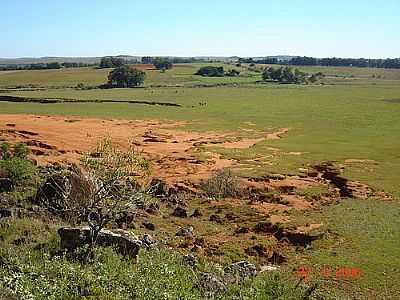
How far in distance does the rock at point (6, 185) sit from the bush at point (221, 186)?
11719mm

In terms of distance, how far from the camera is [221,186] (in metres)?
33.9

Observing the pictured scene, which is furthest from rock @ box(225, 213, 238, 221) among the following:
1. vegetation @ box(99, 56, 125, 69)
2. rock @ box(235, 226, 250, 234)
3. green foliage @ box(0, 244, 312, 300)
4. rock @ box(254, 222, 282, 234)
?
vegetation @ box(99, 56, 125, 69)

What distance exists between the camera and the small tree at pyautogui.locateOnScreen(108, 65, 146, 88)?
413 ft

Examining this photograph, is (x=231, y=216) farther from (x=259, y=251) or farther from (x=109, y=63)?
(x=109, y=63)

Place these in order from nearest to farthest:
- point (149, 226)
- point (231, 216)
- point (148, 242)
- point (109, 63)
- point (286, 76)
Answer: point (148, 242), point (149, 226), point (231, 216), point (286, 76), point (109, 63)

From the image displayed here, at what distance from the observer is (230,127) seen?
64.6 m

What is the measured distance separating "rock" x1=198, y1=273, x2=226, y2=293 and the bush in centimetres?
1658

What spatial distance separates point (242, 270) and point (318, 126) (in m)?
48.6

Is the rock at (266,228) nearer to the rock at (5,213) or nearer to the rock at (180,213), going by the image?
the rock at (180,213)

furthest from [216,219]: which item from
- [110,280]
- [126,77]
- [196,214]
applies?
[126,77]

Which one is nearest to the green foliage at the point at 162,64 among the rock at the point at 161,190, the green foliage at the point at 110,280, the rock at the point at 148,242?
the rock at the point at 161,190

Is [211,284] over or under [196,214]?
over

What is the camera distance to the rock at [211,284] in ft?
52.4
